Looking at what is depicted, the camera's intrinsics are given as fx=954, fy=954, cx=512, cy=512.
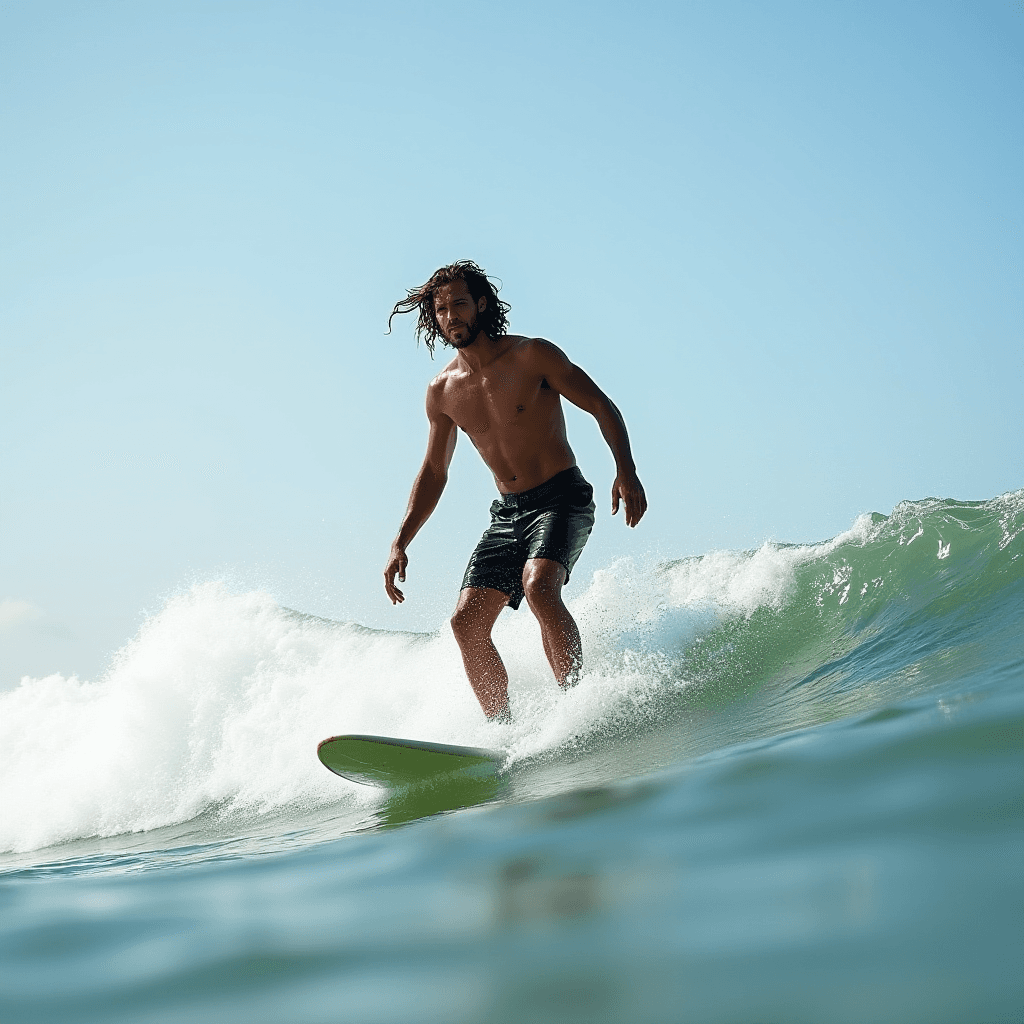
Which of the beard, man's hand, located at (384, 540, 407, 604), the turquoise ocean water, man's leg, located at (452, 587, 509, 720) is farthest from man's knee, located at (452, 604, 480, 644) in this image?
the beard

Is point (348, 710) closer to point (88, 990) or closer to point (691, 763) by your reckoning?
point (691, 763)

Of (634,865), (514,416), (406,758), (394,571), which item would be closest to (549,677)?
(394,571)

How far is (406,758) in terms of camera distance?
376cm

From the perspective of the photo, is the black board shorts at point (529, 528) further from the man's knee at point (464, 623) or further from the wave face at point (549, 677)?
the wave face at point (549, 677)

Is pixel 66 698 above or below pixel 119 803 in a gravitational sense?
above

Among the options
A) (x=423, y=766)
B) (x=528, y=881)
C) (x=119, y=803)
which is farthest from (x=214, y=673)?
(x=528, y=881)

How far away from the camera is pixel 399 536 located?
206 inches

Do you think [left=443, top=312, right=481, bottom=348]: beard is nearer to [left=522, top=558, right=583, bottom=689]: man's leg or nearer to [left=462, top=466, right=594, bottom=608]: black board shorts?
[left=462, top=466, right=594, bottom=608]: black board shorts

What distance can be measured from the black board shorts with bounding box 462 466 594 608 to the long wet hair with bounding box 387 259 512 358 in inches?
33.5

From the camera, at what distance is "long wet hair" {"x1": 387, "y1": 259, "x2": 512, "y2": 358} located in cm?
481

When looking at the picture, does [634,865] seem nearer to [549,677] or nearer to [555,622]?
[555,622]

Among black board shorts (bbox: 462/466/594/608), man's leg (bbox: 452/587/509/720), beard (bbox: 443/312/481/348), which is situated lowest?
man's leg (bbox: 452/587/509/720)

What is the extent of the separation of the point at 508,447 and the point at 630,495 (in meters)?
0.70

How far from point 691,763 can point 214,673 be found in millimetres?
5698
